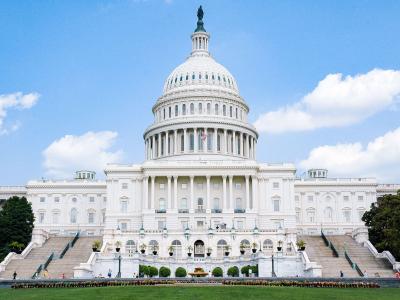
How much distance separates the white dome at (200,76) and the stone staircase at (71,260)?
43.8 m

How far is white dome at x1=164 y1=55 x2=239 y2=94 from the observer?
126812 millimetres

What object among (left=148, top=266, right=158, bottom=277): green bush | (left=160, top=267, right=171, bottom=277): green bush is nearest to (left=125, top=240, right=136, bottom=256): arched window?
(left=160, top=267, right=171, bottom=277): green bush

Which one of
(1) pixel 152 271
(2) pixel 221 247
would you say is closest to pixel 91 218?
(2) pixel 221 247

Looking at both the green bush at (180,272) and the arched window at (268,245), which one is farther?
the arched window at (268,245)

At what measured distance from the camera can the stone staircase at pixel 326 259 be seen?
71.8 m

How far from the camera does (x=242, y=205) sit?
4151 inches

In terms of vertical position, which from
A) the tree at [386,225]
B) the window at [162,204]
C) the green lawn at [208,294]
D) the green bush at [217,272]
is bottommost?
the green lawn at [208,294]

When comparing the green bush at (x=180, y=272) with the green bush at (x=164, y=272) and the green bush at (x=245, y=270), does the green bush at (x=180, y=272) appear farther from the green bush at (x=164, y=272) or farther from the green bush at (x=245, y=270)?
the green bush at (x=245, y=270)

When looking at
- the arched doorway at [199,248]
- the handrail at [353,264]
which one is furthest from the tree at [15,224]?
the handrail at [353,264]

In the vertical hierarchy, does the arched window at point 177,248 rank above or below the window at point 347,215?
below

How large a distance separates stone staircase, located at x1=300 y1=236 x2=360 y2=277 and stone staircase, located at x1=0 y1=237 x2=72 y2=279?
3212cm

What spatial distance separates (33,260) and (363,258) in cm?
3959


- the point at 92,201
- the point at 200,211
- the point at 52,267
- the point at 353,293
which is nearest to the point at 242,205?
the point at 200,211

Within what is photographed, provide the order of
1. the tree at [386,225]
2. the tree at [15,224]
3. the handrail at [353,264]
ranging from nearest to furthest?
the handrail at [353,264]
the tree at [386,225]
the tree at [15,224]
